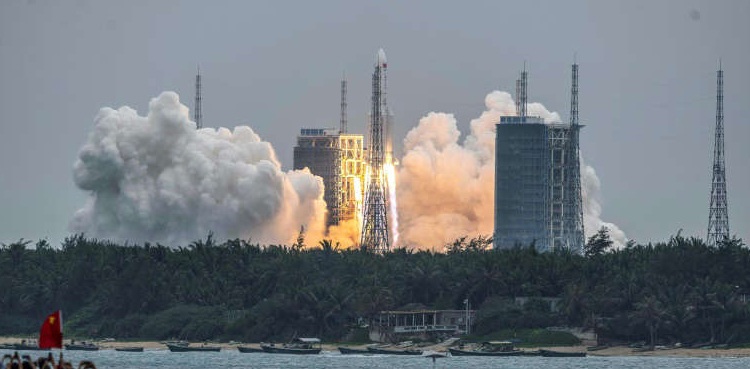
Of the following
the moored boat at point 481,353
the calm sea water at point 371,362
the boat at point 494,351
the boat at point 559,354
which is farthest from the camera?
the boat at point 494,351

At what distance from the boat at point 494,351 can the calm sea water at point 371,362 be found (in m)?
0.48

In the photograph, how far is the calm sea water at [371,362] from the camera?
172250 millimetres

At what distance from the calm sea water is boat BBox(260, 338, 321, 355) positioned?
524mm

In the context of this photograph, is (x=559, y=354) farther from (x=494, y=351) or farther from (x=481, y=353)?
(x=481, y=353)

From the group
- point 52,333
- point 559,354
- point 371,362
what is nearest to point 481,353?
point 559,354

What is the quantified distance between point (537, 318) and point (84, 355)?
39797mm

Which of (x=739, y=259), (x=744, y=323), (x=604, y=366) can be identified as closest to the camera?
(x=604, y=366)

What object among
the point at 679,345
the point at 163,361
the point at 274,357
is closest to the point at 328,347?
the point at 274,357

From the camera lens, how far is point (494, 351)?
185500mm

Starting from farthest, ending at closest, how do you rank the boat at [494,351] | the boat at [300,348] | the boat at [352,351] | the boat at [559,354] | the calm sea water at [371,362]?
the boat at [352,351] < the boat at [300,348] < the boat at [494,351] < the boat at [559,354] < the calm sea water at [371,362]

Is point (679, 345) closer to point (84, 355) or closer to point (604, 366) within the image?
point (604, 366)

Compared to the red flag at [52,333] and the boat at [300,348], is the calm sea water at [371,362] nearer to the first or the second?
the boat at [300,348]

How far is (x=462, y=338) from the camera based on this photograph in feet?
641

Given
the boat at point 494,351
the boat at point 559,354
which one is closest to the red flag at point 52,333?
the boat at point 559,354
